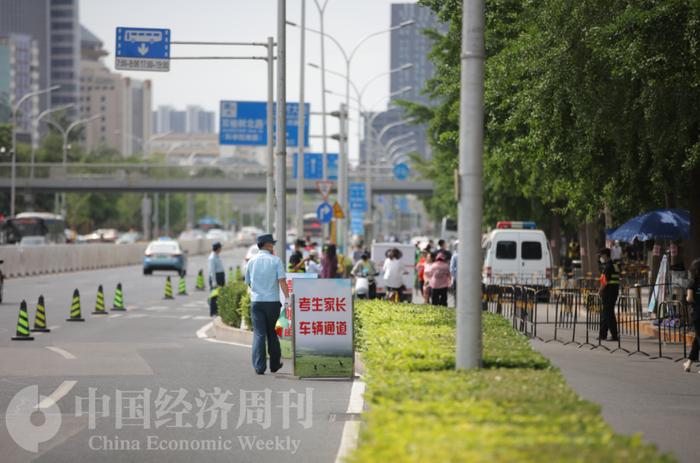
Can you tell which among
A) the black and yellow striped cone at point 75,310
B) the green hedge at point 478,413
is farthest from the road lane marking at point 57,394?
the black and yellow striped cone at point 75,310

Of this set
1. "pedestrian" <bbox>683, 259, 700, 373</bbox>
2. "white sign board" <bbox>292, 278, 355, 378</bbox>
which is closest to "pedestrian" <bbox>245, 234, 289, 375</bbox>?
"white sign board" <bbox>292, 278, 355, 378</bbox>

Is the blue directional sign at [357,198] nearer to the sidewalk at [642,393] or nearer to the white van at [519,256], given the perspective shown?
the white van at [519,256]

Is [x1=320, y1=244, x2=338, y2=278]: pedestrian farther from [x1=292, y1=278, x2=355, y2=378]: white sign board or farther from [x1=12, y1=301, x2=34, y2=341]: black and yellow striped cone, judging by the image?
[x1=292, y1=278, x2=355, y2=378]: white sign board

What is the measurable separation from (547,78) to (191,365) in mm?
7479

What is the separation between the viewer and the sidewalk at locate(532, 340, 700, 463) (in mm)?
11977

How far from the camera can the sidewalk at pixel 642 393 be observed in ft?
39.3

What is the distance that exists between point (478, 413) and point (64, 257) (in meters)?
61.0

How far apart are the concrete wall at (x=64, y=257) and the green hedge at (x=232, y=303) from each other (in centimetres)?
3109

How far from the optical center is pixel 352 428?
1187 cm

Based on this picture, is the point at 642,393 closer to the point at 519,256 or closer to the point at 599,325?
the point at 599,325

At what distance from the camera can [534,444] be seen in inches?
230

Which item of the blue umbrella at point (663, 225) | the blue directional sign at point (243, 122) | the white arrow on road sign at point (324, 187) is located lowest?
the blue umbrella at point (663, 225)

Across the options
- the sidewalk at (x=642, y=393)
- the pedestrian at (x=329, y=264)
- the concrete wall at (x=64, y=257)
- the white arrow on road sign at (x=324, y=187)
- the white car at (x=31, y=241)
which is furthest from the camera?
the white car at (x=31, y=241)

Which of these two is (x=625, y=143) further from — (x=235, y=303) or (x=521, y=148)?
(x=235, y=303)
